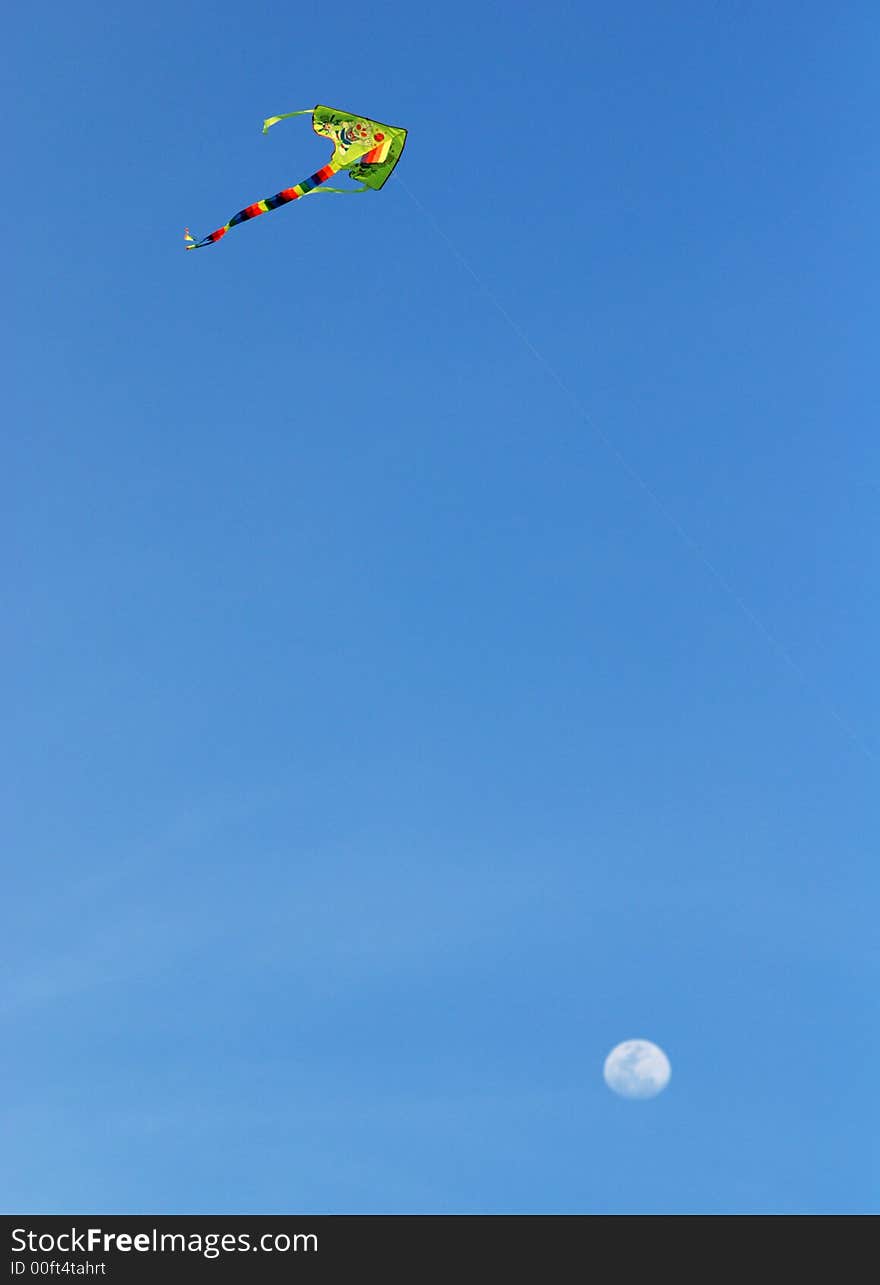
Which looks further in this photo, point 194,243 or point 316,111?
point 316,111

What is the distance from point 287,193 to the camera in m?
25.8
